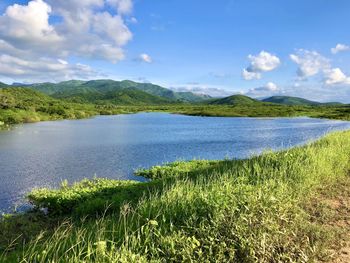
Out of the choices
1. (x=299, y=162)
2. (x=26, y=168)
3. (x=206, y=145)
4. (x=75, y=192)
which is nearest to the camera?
(x=299, y=162)

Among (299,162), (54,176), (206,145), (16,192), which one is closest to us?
(299,162)

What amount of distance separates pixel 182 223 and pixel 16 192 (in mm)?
19189

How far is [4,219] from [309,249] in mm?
14979

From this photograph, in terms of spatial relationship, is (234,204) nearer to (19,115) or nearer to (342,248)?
(342,248)

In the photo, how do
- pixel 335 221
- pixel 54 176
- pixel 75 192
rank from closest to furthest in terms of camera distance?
pixel 335 221
pixel 75 192
pixel 54 176

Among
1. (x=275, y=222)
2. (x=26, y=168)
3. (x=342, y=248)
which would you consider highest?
(x=275, y=222)

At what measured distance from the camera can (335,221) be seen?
12.2 m

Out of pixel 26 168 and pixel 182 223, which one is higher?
pixel 182 223

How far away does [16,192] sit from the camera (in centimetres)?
2556

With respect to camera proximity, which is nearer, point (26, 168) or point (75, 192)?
point (75, 192)

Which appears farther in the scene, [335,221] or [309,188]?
[309,188]

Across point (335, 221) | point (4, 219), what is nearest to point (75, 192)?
point (4, 219)

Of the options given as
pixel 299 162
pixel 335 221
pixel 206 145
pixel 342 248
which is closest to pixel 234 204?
pixel 342 248

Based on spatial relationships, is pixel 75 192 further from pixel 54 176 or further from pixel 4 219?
pixel 54 176
